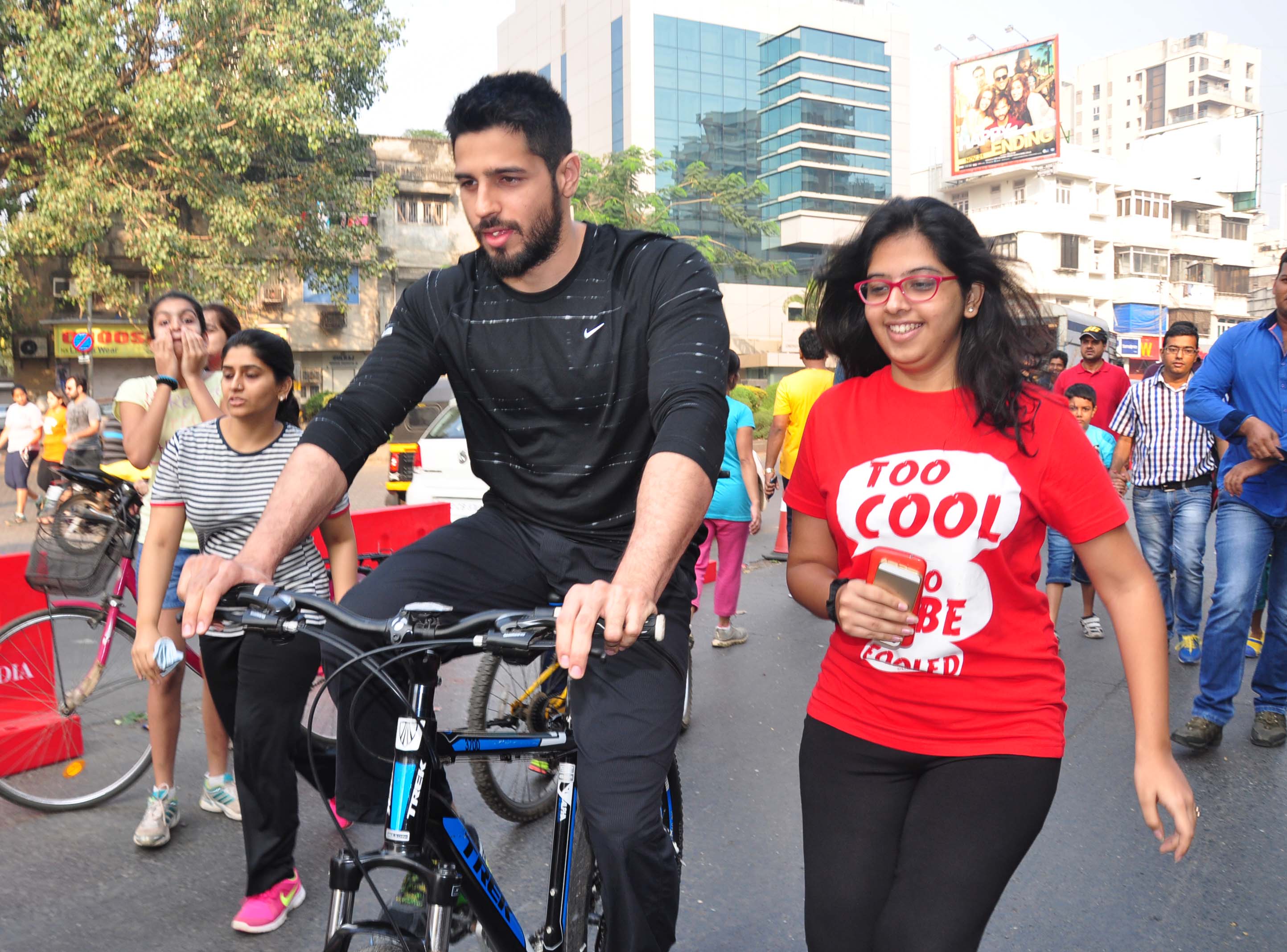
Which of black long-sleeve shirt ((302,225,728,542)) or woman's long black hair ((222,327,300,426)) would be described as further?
woman's long black hair ((222,327,300,426))

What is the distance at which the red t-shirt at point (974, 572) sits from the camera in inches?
83.8

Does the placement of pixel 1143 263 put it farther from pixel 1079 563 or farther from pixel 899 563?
pixel 899 563

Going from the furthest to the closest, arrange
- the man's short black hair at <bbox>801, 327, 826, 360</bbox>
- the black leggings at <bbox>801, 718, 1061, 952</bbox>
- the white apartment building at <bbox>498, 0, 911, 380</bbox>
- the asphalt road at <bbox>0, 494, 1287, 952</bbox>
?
the white apartment building at <bbox>498, 0, 911, 380</bbox> < the man's short black hair at <bbox>801, 327, 826, 360</bbox> < the asphalt road at <bbox>0, 494, 1287, 952</bbox> < the black leggings at <bbox>801, 718, 1061, 952</bbox>

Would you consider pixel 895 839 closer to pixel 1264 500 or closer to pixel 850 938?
pixel 850 938

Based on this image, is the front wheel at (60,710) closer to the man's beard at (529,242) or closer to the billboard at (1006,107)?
the man's beard at (529,242)

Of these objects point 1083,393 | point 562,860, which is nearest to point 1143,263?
point 1083,393

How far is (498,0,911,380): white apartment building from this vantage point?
66250mm

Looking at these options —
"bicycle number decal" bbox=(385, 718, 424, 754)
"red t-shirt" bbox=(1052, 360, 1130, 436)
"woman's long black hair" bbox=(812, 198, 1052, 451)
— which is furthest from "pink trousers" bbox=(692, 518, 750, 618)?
"bicycle number decal" bbox=(385, 718, 424, 754)

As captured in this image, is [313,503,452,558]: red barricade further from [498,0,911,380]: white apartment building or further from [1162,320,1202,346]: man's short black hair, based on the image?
[498,0,911,380]: white apartment building

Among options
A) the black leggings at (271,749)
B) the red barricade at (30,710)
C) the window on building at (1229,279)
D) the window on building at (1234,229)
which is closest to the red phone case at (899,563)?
the black leggings at (271,749)

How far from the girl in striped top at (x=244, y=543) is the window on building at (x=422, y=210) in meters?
35.0

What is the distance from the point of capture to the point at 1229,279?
6756 cm

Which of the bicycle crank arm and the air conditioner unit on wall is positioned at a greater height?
the air conditioner unit on wall

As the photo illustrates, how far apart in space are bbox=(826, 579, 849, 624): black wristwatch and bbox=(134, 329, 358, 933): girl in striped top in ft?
5.81
